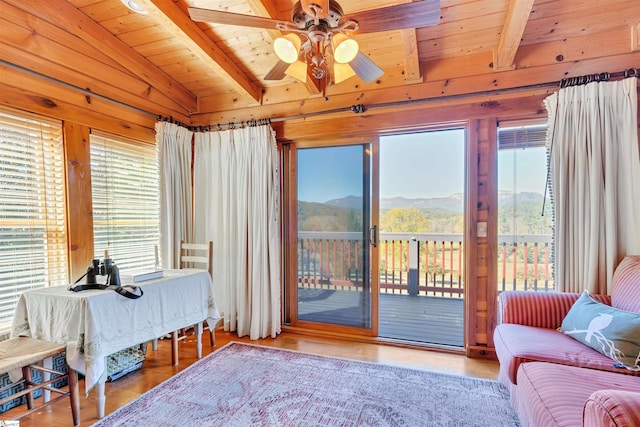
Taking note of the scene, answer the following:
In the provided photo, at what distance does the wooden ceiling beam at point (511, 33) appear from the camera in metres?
2.08

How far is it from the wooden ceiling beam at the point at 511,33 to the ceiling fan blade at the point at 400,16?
1.10m

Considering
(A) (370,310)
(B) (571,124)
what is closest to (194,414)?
(A) (370,310)

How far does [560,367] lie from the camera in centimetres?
155

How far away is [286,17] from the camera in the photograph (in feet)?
8.00

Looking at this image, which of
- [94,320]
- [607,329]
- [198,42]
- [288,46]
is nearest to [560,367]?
[607,329]

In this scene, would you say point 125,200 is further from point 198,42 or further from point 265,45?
point 265,45

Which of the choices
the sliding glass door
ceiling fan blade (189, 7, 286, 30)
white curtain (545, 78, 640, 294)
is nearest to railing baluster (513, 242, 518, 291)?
white curtain (545, 78, 640, 294)

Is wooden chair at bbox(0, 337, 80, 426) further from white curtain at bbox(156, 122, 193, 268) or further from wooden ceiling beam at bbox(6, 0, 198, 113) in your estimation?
wooden ceiling beam at bbox(6, 0, 198, 113)

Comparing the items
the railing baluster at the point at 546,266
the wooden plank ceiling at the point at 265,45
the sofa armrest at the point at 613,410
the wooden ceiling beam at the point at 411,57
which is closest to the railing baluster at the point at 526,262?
the railing baluster at the point at 546,266

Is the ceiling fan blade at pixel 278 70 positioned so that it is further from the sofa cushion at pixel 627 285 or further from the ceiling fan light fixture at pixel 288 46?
the sofa cushion at pixel 627 285

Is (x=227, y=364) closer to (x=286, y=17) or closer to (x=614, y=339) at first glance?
(x=614, y=339)

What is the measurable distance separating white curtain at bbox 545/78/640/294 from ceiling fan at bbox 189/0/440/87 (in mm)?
1700

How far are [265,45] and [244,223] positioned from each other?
1.74m

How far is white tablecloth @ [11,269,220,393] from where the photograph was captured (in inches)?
73.8
